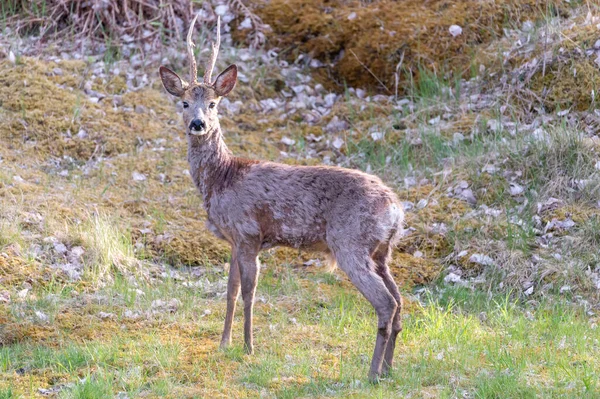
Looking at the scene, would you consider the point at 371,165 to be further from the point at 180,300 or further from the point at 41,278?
the point at 41,278

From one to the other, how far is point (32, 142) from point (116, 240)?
2.28 metres

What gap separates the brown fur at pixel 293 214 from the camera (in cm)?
595

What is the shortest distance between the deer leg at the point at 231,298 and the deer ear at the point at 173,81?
1.38m

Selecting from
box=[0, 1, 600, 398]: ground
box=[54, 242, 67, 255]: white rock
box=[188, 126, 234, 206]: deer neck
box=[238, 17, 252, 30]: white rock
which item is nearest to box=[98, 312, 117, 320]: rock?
box=[0, 1, 600, 398]: ground

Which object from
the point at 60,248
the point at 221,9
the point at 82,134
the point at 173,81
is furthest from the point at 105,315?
the point at 221,9

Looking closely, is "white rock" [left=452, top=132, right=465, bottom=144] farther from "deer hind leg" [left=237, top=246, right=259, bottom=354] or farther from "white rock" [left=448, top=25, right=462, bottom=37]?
"deer hind leg" [left=237, top=246, right=259, bottom=354]

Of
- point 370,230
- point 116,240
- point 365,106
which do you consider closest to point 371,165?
point 365,106

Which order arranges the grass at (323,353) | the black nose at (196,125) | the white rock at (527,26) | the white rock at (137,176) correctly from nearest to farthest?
the grass at (323,353) < the black nose at (196,125) < the white rock at (137,176) < the white rock at (527,26)

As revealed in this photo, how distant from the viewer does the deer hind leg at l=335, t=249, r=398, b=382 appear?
5.83 m

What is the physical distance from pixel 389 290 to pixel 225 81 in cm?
212

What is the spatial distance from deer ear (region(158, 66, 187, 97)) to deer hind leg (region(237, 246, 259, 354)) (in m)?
1.41

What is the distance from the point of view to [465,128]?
9.62 meters

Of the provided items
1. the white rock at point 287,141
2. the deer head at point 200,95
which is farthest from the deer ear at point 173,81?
the white rock at point 287,141

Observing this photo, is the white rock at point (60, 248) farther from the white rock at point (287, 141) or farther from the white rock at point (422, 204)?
the white rock at point (422, 204)
